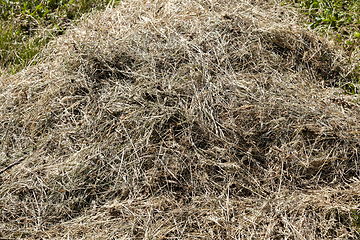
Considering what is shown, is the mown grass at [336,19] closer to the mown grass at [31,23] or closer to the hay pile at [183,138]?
the hay pile at [183,138]

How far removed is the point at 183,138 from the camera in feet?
8.27

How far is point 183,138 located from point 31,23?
8.67ft

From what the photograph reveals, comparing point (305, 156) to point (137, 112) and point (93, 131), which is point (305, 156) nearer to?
point (137, 112)

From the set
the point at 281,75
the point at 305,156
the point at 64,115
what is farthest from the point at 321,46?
the point at 64,115

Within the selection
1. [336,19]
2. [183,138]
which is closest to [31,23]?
[183,138]

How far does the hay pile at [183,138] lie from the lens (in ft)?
7.49

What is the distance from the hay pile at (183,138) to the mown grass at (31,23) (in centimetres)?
63

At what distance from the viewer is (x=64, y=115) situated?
2.74 metres

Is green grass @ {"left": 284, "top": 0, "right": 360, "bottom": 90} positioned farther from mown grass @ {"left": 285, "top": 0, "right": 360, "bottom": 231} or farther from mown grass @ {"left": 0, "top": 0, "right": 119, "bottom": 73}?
mown grass @ {"left": 0, "top": 0, "right": 119, "bottom": 73}

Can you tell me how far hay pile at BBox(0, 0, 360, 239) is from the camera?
2.28 m

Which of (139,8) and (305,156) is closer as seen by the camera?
(305,156)

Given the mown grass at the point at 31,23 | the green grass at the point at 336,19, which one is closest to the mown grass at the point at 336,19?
the green grass at the point at 336,19

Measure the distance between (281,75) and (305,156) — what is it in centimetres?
73

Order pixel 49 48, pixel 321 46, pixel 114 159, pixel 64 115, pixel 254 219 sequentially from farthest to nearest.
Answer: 1. pixel 49 48
2. pixel 321 46
3. pixel 64 115
4. pixel 114 159
5. pixel 254 219
